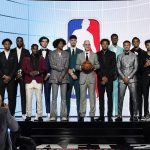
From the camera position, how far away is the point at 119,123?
9.40 meters

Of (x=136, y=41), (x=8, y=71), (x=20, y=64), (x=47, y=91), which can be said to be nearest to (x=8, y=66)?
(x=8, y=71)

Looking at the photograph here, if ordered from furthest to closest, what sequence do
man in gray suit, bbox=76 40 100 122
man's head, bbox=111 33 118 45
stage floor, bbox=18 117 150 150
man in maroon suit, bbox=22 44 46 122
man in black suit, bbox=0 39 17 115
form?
man's head, bbox=111 33 118 45
man in black suit, bbox=0 39 17 115
man in maroon suit, bbox=22 44 46 122
man in gray suit, bbox=76 40 100 122
stage floor, bbox=18 117 150 150

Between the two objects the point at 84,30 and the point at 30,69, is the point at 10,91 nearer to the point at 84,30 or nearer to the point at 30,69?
the point at 30,69

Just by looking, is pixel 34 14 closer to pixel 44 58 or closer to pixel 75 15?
pixel 75 15

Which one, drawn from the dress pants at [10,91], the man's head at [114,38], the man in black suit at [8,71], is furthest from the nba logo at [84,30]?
the dress pants at [10,91]

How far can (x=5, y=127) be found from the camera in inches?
226

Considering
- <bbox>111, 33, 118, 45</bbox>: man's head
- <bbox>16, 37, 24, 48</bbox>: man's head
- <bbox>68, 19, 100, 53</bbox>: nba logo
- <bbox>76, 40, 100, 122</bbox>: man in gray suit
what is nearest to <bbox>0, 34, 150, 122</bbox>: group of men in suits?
<bbox>76, 40, 100, 122</bbox>: man in gray suit

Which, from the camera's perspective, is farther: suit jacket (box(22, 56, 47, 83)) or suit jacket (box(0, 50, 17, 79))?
suit jacket (box(0, 50, 17, 79))

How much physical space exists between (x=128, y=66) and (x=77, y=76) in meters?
1.03

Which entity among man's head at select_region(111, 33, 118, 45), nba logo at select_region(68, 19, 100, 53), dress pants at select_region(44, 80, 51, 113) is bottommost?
dress pants at select_region(44, 80, 51, 113)

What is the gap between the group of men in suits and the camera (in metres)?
9.55

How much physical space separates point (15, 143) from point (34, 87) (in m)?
3.45

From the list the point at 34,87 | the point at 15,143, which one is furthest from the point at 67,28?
the point at 15,143

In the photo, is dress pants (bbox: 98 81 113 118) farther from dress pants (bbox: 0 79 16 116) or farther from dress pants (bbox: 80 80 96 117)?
dress pants (bbox: 0 79 16 116)
